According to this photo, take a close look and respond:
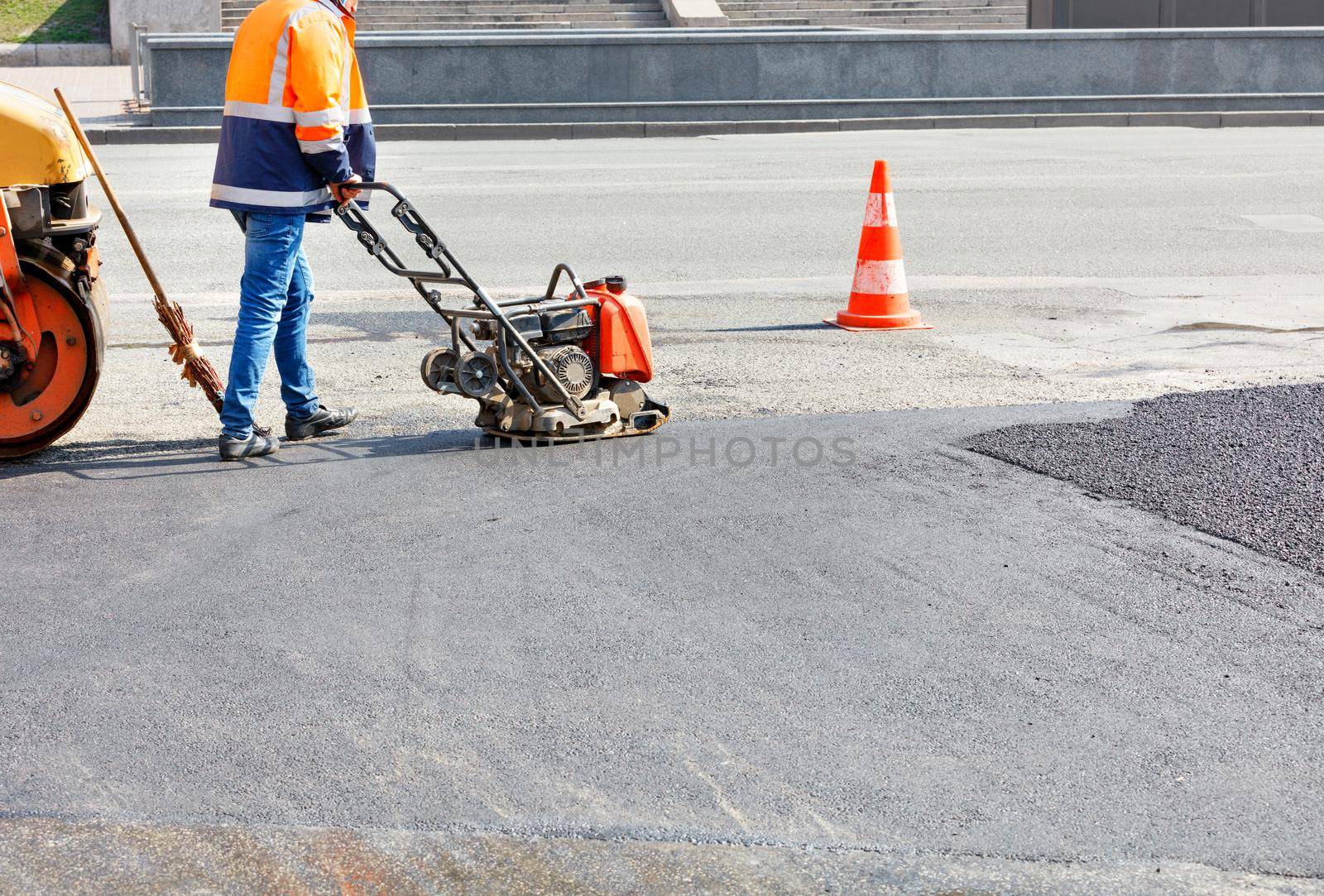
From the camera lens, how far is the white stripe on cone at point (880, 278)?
8.16 meters

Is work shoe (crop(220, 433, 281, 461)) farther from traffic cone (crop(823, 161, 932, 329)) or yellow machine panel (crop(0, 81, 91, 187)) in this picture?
traffic cone (crop(823, 161, 932, 329))

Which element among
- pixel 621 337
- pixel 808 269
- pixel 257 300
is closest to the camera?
pixel 257 300

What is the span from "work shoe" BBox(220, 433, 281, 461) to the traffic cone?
3625mm

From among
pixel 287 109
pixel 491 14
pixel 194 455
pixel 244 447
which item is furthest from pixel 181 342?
pixel 491 14

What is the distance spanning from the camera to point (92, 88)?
2342 centimetres

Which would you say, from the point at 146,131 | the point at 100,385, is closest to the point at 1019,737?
the point at 100,385

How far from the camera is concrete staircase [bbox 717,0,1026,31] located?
87.0 feet

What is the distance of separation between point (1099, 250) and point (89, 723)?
28.6 feet

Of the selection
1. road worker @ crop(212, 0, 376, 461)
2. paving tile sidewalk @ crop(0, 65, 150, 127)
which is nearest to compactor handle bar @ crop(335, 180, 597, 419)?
road worker @ crop(212, 0, 376, 461)

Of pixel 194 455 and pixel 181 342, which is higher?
pixel 181 342

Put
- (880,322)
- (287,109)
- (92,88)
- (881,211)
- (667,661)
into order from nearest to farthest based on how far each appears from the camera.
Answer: (667,661) → (287,109) → (881,211) → (880,322) → (92,88)

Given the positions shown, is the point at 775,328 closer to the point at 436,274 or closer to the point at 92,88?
the point at 436,274

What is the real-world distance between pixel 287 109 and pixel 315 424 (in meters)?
1.32

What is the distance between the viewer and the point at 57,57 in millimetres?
27328
